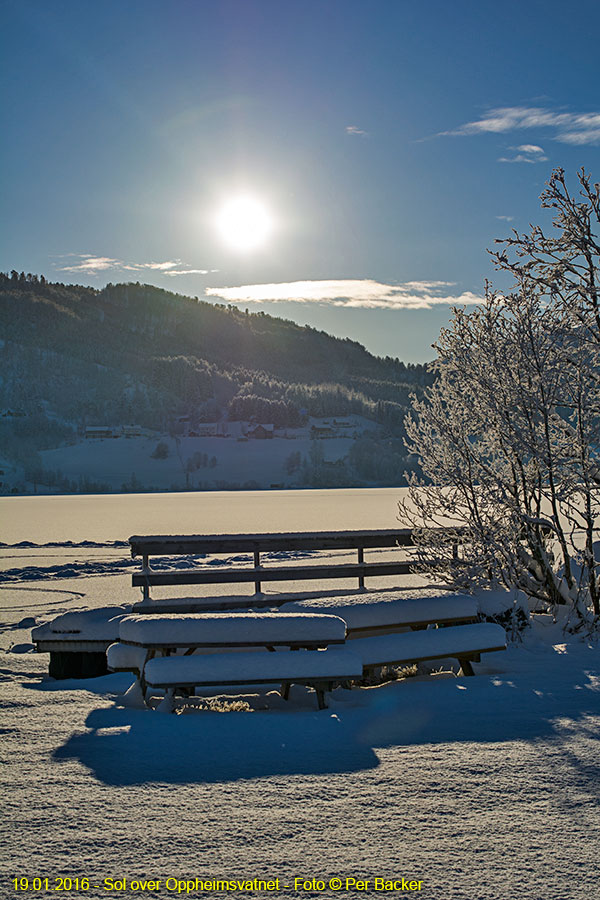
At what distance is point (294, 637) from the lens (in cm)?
562

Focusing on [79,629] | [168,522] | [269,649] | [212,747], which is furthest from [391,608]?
[168,522]

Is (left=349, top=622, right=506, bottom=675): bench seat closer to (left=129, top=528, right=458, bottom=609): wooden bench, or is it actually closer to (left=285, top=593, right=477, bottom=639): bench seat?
(left=285, top=593, right=477, bottom=639): bench seat

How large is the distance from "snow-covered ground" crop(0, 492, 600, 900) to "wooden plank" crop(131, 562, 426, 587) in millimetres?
1942

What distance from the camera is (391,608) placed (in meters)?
6.59

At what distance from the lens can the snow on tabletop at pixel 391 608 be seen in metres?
6.43

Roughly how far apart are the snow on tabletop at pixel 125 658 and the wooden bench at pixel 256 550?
188 centimetres

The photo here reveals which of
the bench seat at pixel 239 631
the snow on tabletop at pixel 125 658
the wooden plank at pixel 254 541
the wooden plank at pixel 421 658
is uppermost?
the wooden plank at pixel 254 541

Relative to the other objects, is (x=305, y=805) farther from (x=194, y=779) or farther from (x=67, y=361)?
(x=67, y=361)

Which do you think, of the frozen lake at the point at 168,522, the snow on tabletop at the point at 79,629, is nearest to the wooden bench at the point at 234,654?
the snow on tabletop at the point at 79,629

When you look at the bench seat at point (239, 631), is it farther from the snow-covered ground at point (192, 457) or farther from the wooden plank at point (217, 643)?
the snow-covered ground at point (192, 457)

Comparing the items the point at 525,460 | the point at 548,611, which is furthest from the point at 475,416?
the point at 548,611

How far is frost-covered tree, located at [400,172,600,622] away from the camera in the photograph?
27.0 ft

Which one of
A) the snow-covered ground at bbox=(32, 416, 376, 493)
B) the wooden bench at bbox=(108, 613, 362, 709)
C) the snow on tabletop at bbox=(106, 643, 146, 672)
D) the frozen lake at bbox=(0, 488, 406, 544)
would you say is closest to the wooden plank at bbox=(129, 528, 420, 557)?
the snow on tabletop at bbox=(106, 643, 146, 672)

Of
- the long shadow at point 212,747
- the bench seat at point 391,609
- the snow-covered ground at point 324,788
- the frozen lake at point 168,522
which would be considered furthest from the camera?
the frozen lake at point 168,522
